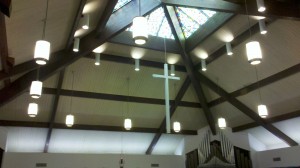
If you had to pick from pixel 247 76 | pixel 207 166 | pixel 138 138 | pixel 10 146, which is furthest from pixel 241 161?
pixel 10 146

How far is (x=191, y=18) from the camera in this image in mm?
7727

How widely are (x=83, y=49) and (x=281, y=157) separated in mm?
6863

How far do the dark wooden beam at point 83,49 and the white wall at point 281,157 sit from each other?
6.08 meters

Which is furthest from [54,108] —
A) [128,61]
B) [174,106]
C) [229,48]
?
[229,48]

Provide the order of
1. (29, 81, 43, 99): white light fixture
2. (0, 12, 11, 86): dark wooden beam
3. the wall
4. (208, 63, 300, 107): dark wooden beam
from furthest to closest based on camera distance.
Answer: the wall → (208, 63, 300, 107): dark wooden beam → (29, 81, 43, 99): white light fixture → (0, 12, 11, 86): dark wooden beam

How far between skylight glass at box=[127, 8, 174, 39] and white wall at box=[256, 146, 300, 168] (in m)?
4.97

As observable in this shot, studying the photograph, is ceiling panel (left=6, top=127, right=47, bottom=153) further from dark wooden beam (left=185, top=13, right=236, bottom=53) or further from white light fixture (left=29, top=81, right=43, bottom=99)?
white light fixture (left=29, top=81, right=43, bottom=99)

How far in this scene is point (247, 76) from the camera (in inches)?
326

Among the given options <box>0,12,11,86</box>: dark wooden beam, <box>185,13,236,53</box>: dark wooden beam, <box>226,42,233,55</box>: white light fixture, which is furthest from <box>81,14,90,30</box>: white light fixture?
<box>226,42,233,55</box>: white light fixture

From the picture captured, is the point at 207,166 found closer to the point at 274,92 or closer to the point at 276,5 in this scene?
the point at 274,92

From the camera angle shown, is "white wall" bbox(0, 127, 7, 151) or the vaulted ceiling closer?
the vaulted ceiling

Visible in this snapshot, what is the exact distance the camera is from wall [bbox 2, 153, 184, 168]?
9328mm

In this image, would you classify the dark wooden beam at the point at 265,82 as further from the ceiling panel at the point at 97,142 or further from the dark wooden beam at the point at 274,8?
the ceiling panel at the point at 97,142

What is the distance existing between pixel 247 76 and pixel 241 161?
3026 mm
